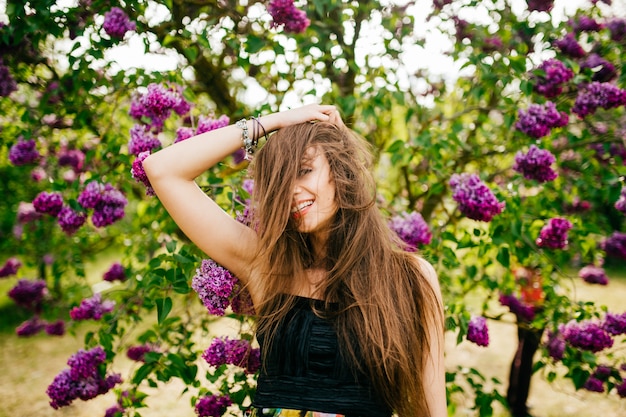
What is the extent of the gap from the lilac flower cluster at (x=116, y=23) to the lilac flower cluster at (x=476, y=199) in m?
1.64

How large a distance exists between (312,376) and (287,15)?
1.61m

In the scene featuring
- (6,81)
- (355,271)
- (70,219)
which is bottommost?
(355,271)

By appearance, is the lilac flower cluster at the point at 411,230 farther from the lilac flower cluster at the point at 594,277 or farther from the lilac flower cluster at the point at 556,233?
the lilac flower cluster at the point at 594,277

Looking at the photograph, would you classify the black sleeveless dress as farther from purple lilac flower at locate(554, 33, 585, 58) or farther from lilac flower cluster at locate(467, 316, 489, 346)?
purple lilac flower at locate(554, 33, 585, 58)

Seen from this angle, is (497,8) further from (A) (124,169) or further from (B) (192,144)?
(A) (124,169)

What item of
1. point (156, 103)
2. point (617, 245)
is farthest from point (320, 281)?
point (617, 245)

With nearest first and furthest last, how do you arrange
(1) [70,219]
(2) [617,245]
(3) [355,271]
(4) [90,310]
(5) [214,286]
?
(5) [214,286] < (3) [355,271] < (1) [70,219] < (4) [90,310] < (2) [617,245]

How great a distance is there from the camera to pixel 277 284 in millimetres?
1729

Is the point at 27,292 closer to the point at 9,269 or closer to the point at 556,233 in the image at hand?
the point at 9,269

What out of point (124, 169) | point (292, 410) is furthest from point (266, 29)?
point (292, 410)

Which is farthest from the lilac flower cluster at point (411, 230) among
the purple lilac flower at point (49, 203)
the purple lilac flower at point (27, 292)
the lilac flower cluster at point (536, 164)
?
the purple lilac flower at point (27, 292)

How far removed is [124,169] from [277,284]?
1136 millimetres

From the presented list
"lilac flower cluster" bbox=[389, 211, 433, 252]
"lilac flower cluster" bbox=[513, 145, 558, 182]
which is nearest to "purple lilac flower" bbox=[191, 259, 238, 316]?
"lilac flower cluster" bbox=[389, 211, 433, 252]

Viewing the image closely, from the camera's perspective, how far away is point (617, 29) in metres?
2.54
